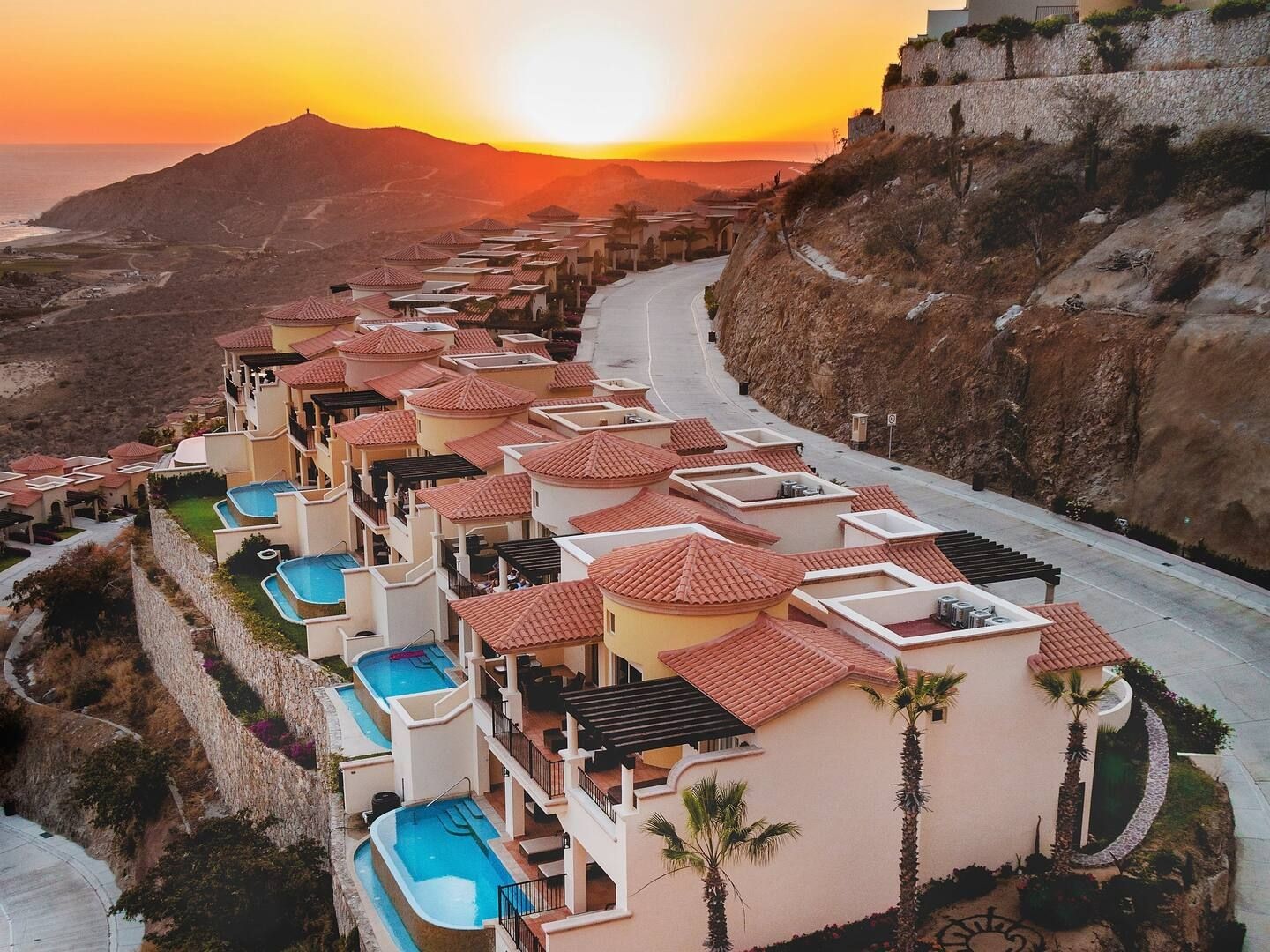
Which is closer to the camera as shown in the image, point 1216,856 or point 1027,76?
point 1216,856

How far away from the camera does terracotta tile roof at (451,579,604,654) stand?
23.4m

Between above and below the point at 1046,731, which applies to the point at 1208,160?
above

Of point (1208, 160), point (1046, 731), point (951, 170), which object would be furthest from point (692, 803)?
point (951, 170)

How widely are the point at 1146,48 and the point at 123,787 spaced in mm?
53926

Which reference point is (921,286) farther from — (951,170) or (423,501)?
(423,501)

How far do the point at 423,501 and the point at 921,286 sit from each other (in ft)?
110

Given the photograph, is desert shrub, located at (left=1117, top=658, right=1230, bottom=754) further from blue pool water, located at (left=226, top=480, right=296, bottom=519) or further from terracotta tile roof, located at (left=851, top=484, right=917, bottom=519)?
blue pool water, located at (left=226, top=480, right=296, bottom=519)

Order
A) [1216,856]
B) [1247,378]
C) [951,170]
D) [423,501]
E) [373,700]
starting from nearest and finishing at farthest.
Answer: [1216,856], [373,700], [423,501], [1247,378], [951,170]

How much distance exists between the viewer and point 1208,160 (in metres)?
52.6

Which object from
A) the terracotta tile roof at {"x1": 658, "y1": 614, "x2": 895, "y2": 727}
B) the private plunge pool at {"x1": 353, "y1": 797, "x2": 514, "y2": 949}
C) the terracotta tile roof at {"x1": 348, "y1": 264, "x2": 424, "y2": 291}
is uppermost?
the terracotta tile roof at {"x1": 348, "y1": 264, "x2": 424, "y2": 291}

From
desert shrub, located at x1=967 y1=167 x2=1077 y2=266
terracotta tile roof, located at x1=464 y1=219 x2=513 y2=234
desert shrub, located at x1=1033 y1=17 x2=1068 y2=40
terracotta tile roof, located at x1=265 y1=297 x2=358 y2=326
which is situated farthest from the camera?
terracotta tile roof, located at x1=464 y1=219 x2=513 y2=234

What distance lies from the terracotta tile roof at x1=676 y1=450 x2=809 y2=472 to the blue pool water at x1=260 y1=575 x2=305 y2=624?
41.1ft

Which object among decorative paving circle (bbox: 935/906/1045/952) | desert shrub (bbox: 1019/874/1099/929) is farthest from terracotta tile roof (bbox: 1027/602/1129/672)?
decorative paving circle (bbox: 935/906/1045/952)

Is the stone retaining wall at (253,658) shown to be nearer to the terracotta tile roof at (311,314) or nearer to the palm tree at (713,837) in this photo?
the terracotta tile roof at (311,314)
